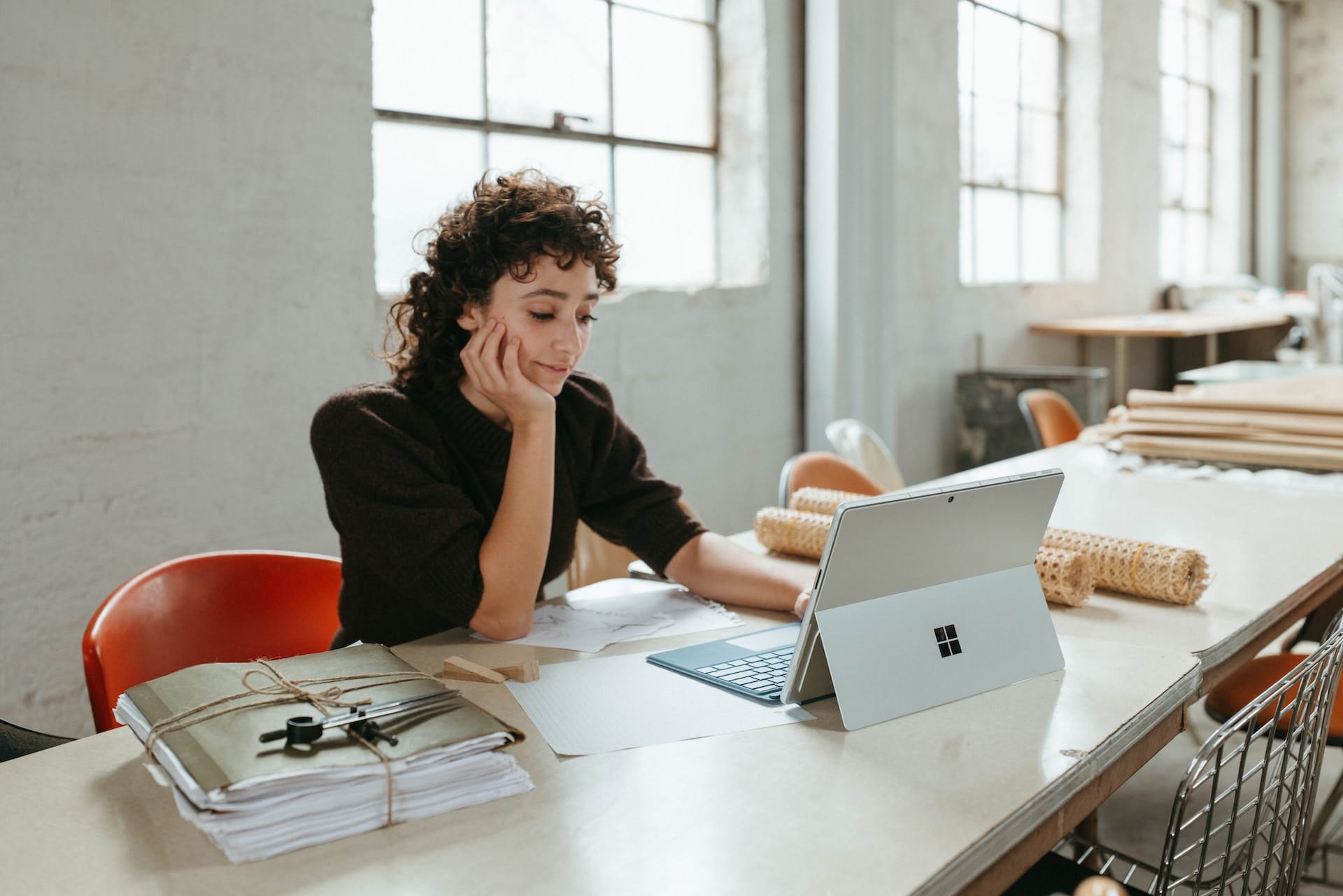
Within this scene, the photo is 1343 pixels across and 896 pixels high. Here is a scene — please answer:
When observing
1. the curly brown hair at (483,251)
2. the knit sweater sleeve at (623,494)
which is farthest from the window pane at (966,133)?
the curly brown hair at (483,251)

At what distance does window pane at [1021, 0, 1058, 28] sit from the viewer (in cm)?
588

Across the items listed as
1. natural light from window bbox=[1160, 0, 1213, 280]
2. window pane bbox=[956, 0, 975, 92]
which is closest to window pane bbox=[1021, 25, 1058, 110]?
window pane bbox=[956, 0, 975, 92]

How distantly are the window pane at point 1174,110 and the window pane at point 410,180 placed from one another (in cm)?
588

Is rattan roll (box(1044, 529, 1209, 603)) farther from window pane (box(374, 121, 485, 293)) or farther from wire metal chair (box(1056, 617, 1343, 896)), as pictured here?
window pane (box(374, 121, 485, 293))

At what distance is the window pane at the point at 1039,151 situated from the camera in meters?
6.03

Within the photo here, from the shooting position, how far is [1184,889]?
2.18 meters

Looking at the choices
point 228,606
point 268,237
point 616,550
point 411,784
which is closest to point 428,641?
point 228,606

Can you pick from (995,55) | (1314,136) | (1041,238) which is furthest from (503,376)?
(1314,136)

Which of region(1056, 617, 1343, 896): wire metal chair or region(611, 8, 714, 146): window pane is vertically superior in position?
region(611, 8, 714, 146): window pane

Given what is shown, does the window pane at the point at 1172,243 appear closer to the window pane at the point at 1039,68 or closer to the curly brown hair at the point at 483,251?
the window pane at the point at 1039,68

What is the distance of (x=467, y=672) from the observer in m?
1.28

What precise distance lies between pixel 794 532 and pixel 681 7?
2.70m

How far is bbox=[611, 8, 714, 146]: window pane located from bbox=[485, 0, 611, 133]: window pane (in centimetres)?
9

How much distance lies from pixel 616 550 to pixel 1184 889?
129cm
